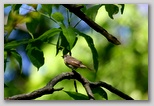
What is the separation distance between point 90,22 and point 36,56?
1.13 feet

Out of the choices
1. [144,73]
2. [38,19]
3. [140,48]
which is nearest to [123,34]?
[140,48]

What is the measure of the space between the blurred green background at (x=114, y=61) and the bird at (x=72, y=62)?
2cm

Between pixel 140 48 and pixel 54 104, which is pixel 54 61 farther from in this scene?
pixel 140 48

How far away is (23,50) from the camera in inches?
63.5

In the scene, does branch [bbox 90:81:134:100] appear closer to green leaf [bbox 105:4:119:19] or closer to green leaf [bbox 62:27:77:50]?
green leaf [bbox 62:27:77:50]

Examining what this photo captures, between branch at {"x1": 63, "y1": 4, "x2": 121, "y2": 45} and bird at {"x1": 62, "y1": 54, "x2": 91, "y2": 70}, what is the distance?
20 centimetres

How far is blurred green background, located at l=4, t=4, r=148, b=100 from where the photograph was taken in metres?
1.66

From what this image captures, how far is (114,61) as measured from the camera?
1.67 metres

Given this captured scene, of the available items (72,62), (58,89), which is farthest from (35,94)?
(72,62)

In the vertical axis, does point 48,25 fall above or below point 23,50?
above

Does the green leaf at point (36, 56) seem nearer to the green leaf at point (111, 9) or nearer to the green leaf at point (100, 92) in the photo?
the green leaf at point (100, 92)

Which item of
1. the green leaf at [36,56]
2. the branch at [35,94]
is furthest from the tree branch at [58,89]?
the green leaf at [36,56]

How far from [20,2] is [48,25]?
0.74ft

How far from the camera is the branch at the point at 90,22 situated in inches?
62.6
